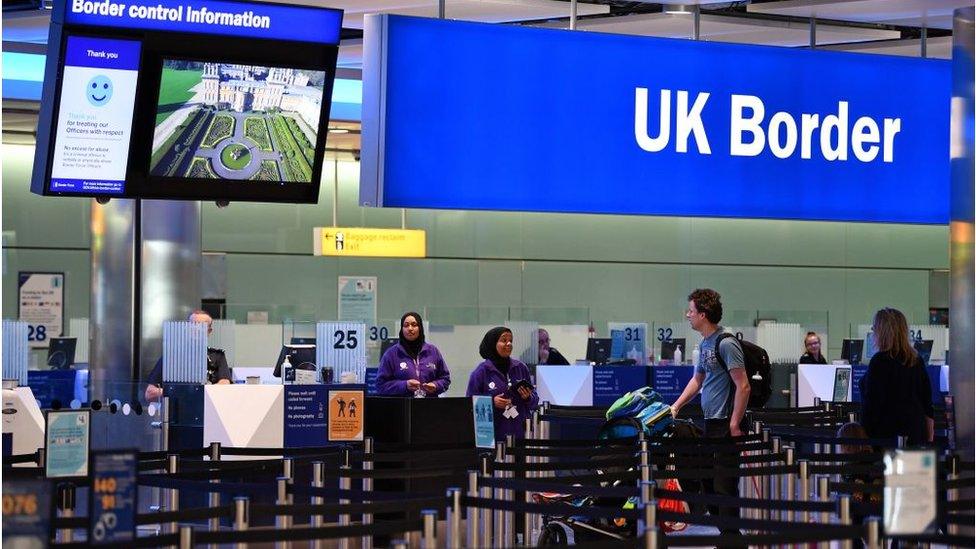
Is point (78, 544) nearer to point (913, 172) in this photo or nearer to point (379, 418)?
point (913, 172)

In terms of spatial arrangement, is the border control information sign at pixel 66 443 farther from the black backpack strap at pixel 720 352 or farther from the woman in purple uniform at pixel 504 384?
the woman in purple uniform at pixel 504 384

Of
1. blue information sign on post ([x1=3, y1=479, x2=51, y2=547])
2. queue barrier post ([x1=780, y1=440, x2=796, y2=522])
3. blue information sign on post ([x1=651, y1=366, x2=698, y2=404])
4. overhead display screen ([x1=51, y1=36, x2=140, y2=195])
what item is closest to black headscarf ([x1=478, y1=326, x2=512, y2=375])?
queue barrier post ([x1=780, y1=440, x2=796, y2=522])

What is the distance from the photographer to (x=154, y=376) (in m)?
9.27

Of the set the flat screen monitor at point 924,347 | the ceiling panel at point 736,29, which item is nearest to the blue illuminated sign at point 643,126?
the ceiling panel at point 736,29

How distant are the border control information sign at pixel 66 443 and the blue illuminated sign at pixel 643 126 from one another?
133 cm

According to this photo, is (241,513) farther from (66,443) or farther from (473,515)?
(473,515)

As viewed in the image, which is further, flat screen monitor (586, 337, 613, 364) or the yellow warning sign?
flat screen monitor (586, 337, 613, 364)

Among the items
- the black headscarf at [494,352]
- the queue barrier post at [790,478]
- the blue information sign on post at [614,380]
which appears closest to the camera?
the queue barrier post at [790,478]

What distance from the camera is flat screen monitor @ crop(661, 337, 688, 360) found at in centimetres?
1620

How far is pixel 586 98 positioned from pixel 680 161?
18.2 inches

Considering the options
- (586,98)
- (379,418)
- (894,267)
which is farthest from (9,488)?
(894,267)

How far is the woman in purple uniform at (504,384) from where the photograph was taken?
9047 millimetres

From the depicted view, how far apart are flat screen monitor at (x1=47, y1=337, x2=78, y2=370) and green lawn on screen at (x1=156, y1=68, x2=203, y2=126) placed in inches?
336

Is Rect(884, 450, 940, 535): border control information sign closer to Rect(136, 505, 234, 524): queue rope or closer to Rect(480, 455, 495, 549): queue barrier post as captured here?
Rect(136, 505, 234, 524): queue rope
